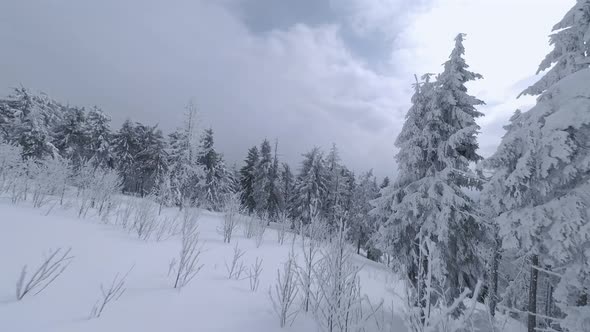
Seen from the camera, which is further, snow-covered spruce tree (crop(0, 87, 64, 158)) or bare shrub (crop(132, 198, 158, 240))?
snow-covered spruce tree (crop(0, 87, 64, 158))

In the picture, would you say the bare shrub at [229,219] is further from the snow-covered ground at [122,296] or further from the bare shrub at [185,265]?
the bare shrub at [185,265]

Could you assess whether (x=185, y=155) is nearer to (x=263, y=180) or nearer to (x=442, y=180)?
(x=263, y=180)

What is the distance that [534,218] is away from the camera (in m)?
7.33

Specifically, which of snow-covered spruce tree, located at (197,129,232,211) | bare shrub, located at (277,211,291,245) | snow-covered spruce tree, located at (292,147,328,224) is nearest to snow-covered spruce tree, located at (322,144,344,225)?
snow-covered spruce tree, located at (292,147,328,224)

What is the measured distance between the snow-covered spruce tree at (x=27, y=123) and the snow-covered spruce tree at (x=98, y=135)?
15.3 ft

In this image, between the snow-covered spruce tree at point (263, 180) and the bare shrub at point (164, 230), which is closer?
the bare shrub at point (164, 230)

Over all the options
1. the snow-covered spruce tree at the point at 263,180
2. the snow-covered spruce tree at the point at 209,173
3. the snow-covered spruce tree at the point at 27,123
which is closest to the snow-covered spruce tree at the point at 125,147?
the snow-covered spruce tree at the point at 27,123

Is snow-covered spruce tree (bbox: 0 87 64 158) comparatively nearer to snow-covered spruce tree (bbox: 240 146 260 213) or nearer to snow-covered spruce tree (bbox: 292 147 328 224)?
snow-covered spruce tree (bbox: 240 146 260 213)

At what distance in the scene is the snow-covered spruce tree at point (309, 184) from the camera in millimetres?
32562

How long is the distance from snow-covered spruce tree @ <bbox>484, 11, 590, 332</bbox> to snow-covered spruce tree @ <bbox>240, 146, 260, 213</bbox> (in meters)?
30.8

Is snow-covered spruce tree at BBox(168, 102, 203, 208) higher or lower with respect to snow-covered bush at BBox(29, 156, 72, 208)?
higher

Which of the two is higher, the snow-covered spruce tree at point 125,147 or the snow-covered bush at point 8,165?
the snow-covered spruce tree at point 125,147

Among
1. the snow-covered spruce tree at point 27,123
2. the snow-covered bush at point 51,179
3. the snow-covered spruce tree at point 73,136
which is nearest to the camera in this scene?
the snow-covered bush at point 51,179

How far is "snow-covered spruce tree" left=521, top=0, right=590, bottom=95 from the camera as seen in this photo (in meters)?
7.56
